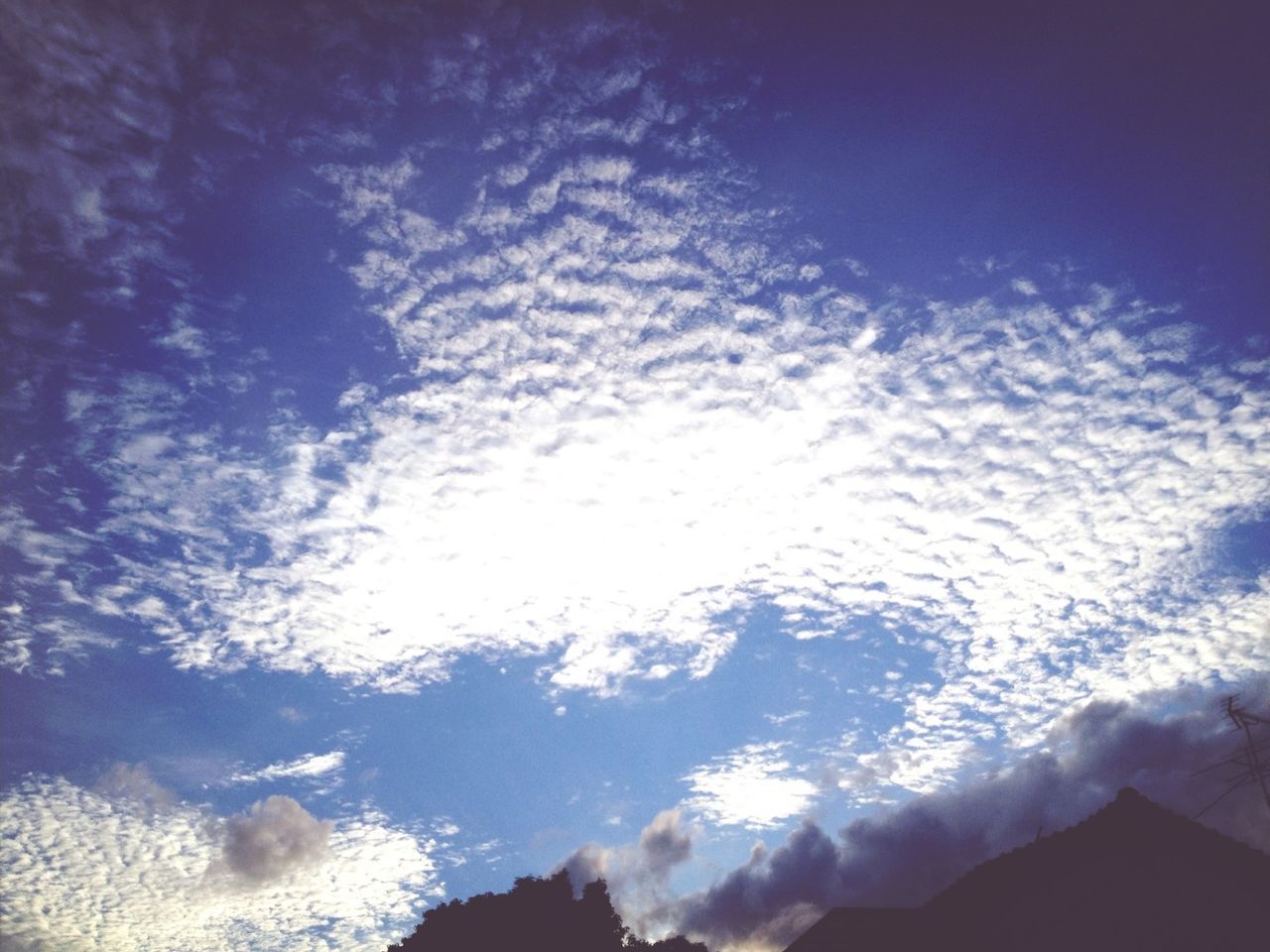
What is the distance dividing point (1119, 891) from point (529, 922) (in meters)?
37.6

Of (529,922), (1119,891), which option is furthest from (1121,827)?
(529,922)

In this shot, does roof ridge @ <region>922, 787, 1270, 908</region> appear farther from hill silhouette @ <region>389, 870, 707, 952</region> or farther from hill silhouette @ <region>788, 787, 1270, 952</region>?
hill silhouette @ <region>389, 870, 707, 952</region>

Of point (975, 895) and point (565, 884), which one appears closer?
point (975, 895)

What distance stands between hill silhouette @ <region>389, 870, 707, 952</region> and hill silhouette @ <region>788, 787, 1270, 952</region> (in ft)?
109

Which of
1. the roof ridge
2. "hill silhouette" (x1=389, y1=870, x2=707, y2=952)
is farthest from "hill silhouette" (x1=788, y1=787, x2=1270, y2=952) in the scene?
"hill silhouette" (x1=389, y1=870, x2=707, y2=952)

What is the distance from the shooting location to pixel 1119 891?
13.6 meters

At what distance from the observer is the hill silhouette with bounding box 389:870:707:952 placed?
4112 centimetres

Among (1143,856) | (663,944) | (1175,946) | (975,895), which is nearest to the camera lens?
(1175,946)

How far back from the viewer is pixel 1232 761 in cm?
1542

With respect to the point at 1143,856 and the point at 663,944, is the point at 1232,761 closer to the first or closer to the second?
the point at 1143,856

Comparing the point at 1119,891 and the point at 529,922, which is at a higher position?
the point at 529,922

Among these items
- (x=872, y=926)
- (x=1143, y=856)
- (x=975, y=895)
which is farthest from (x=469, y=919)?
(x=1143, y=856)

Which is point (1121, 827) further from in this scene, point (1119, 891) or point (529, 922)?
point (529, 922)

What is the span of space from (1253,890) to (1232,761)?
10.6 feet
